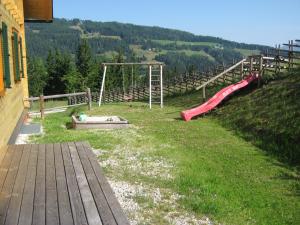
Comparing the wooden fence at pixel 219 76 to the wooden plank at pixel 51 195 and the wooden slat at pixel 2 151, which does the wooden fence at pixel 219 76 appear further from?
the wooden plank at pixel 51 195

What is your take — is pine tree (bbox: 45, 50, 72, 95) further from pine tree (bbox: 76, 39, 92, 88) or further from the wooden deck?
the wooden deck

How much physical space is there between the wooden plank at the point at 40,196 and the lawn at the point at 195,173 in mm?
1437

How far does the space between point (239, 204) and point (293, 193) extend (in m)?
1.49

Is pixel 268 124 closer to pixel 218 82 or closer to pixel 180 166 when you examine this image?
pixel 180 166

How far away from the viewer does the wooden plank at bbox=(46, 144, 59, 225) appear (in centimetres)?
440

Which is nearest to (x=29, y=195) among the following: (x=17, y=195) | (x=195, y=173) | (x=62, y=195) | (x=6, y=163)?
(x=17, y=195)

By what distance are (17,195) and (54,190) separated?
1.55 feet

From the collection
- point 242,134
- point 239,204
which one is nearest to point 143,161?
point 239,204

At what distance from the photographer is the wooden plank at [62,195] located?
441 centimetres

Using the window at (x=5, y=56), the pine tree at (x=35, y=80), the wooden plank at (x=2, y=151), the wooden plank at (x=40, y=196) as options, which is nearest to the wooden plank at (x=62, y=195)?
the wooden plank at (x=40, y=196)

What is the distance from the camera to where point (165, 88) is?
35.2 metres

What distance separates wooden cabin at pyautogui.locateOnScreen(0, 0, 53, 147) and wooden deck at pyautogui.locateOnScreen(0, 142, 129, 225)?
1397 mm

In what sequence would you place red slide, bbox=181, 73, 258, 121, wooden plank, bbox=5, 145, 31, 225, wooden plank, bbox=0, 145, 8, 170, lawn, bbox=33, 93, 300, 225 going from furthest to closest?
1. red slide, bbox=181, 73, 258, 121
2. wooden plank, bbox=0, 145, 8, 170
3. lawn, bbox=33, 93, 300, 225
4. wooden plank, bbox=5, 145, 31, 225

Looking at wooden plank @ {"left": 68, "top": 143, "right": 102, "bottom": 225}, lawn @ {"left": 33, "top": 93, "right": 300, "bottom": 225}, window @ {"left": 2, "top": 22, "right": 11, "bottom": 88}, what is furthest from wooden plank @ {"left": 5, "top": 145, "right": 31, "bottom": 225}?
window @ {"left": 2, "top": 22, "right": 11, "bottom": 88}
